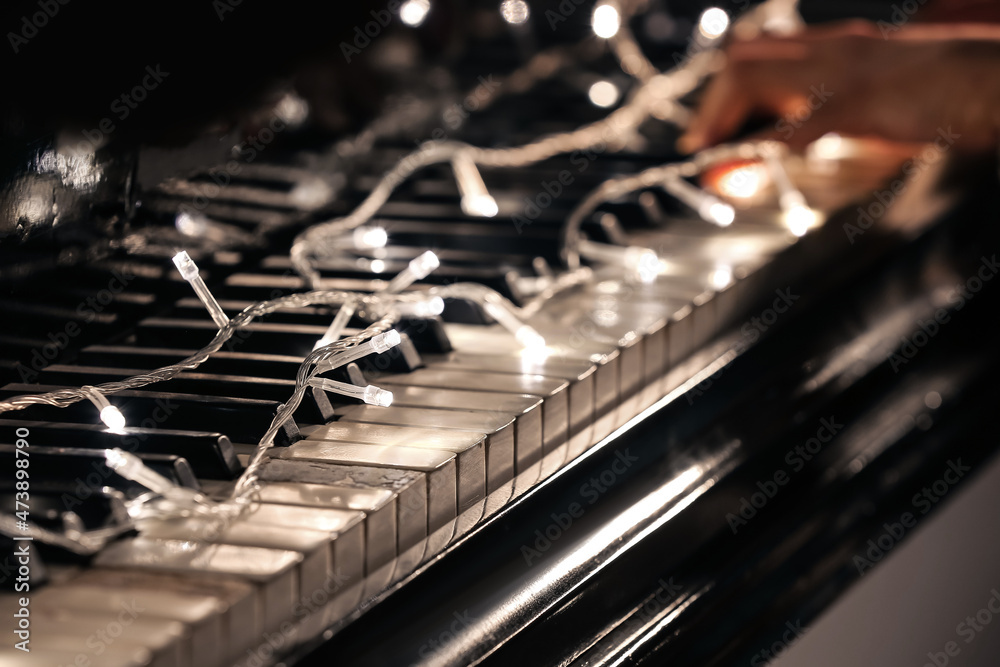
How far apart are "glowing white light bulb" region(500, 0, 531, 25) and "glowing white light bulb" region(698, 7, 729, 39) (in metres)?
0.51

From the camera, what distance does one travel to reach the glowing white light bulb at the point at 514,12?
2.32 m

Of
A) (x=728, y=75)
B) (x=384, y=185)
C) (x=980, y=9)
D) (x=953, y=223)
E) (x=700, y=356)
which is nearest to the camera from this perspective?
(x=700, y=356)

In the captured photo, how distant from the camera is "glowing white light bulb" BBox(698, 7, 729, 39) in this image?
2627mm

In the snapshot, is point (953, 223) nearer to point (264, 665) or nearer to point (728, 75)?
point (728, 75)

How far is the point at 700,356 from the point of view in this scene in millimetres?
1445

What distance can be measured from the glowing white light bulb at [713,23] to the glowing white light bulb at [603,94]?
1.36 feet

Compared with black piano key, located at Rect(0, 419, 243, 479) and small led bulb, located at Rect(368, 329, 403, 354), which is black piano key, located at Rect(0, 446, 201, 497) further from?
small led bulb, located at Rect(368, 329, 403, 354)

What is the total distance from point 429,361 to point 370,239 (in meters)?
0.37

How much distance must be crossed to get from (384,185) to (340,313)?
2.04 feet

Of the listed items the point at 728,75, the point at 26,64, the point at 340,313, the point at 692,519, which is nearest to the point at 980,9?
the point at 728,75

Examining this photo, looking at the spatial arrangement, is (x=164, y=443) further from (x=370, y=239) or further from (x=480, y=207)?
(x=480, y=207)

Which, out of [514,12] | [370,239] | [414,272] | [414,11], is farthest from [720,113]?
[414,272]

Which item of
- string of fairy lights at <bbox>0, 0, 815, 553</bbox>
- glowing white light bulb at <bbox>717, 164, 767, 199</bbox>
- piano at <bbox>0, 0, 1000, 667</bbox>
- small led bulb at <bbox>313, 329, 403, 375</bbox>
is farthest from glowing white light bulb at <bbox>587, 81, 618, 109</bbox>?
small led bulb at <bbox>313, 329, 403, 375</bbox>

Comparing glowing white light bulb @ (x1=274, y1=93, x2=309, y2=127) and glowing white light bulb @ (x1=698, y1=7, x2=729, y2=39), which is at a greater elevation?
glowing white light bulb @ (x1=274, y1=93, x2=309, y2=127)
